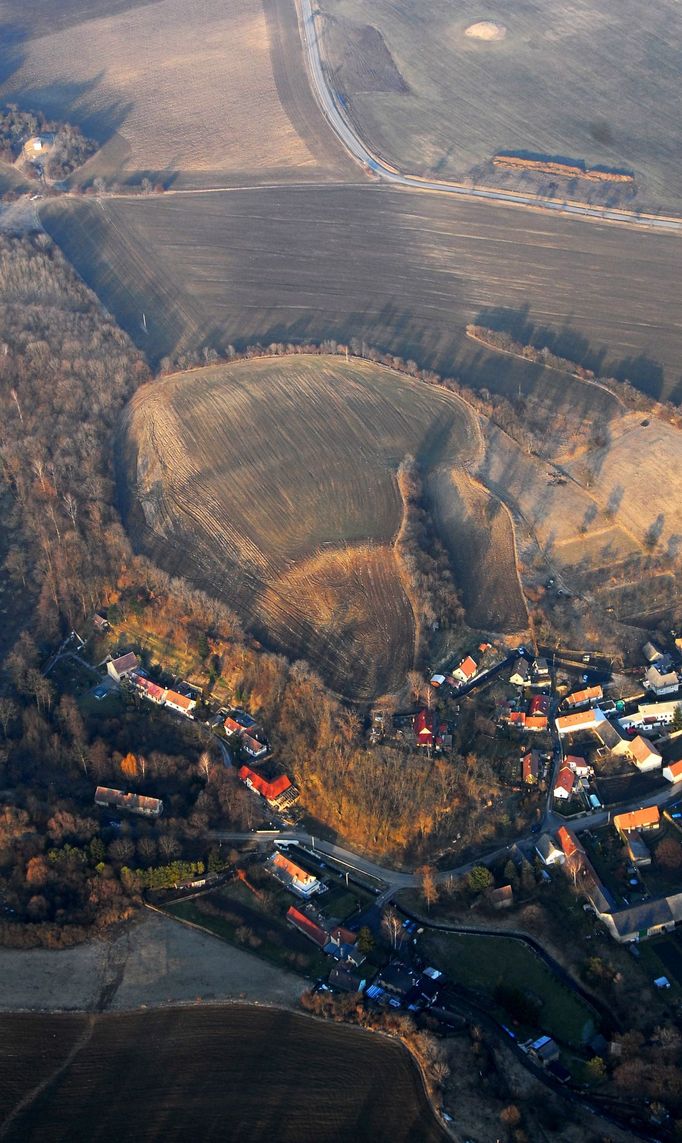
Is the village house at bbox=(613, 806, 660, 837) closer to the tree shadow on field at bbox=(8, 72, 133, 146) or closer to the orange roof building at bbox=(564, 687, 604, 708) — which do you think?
the orange roof building at bbox=(564, 687, 604, 708)

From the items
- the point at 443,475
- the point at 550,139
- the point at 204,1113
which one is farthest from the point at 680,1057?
the point at 550,139

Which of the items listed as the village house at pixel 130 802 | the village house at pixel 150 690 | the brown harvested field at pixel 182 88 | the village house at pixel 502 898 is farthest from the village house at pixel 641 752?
the brown harvested field at pixel 182 88

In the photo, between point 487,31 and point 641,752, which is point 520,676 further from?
point 487,31

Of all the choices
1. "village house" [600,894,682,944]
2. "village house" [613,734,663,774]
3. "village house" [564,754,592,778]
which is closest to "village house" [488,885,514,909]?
"village house" [600,894,682,944]

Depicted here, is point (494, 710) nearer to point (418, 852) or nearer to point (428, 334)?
point (418, 852)

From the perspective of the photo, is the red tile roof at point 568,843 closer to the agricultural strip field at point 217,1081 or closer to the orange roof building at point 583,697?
the orange roof building at point 583,697

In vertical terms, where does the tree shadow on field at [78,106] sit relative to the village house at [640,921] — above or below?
above
